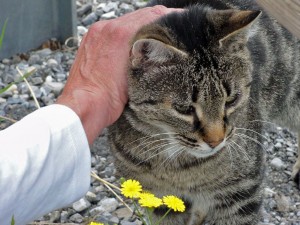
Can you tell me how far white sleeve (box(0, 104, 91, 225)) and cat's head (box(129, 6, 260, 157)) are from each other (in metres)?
0.42

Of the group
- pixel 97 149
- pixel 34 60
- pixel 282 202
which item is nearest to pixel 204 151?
pixel 282 202

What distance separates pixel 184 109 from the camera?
2.24 metres

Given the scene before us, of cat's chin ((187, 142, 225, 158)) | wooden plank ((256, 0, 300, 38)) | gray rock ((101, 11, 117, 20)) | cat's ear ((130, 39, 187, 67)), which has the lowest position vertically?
gray rock ((101, 11, 117, 20))

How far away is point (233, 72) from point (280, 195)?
1.10 meters

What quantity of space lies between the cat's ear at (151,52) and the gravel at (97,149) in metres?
0.92

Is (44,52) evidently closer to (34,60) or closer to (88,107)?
(34,60)

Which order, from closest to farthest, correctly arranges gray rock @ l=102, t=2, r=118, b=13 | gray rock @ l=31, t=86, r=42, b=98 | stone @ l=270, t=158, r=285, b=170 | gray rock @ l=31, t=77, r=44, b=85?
stone @ l=270, t=158, r=285, b=170
gray rock @ l=31, t=86, r=42, b=98
gray rock @ l=31, t=77, r=44, b=85
gray rock @ l=102, t=2, r=118, b=13

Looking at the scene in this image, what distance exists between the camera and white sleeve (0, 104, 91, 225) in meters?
1.73

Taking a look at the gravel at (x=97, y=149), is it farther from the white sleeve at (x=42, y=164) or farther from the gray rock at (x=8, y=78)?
the white sleeve at (x=42, y=164)

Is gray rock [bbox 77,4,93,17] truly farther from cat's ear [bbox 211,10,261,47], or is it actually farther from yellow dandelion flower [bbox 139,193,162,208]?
yellow dandelion flower [bbox 139,193,162,208]

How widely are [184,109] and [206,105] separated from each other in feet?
0.25

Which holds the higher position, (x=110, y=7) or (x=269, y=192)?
(x=110, y=7)

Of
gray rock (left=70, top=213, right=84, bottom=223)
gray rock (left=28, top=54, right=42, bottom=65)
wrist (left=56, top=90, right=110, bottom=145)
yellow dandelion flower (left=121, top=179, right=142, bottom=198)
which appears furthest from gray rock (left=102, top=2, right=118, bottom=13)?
yellow dandelion flower (left=121, top=179, right=142, bottom=198)

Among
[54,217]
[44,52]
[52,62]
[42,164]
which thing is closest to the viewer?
[42,164]
